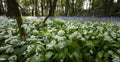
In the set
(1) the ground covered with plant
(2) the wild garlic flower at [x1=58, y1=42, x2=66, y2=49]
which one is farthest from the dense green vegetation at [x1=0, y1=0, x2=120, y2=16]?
(2) the wild garlic flower at [x1=58, y1=42, x2=66, y2=49]

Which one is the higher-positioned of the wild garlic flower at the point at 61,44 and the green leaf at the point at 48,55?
the wild garlic flower at the point at 61,44

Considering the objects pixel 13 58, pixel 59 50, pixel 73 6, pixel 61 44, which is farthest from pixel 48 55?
pixel 73 6

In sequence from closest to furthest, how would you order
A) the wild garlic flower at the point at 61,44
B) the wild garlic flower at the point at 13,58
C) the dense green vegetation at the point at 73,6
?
1. the wild garlic flower at the point at 13,58
2. the wild garlic flower at the point at 61,44
3. the dense green vegetation at the point at 73,6

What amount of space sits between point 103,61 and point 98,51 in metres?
0.38

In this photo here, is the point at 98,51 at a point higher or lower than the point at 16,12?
lower

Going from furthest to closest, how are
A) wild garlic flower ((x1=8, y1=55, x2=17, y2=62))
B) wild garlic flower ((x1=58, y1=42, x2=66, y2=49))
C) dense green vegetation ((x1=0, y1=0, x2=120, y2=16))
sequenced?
dense green vegetation ((x1=0, y1=0, x2=120, y2=16))
wild garlic flower ((x1=58, y1=42, x2=66, y2=49))
wild garlic flower ((x1=8, y1=55, x2=17, y2=62))

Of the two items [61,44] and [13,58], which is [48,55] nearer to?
[61,44]

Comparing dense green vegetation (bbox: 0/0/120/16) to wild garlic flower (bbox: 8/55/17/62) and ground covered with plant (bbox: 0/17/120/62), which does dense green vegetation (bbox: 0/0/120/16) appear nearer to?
ground covered with plant (bbox: 0/17/120/62)

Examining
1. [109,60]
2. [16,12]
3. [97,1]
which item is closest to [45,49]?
[16,12]

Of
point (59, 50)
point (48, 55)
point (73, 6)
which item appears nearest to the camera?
point (48, 55)

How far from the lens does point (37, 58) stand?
12.3ft

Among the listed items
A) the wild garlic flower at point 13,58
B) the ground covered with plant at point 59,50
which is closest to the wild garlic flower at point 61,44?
the ground covered with plant at point 59,50

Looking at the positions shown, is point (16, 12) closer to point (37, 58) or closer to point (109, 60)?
point (37, 58)

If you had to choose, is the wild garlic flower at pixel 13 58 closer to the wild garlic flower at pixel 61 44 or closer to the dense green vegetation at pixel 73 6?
the wild garlic flower at pixel 61 44
